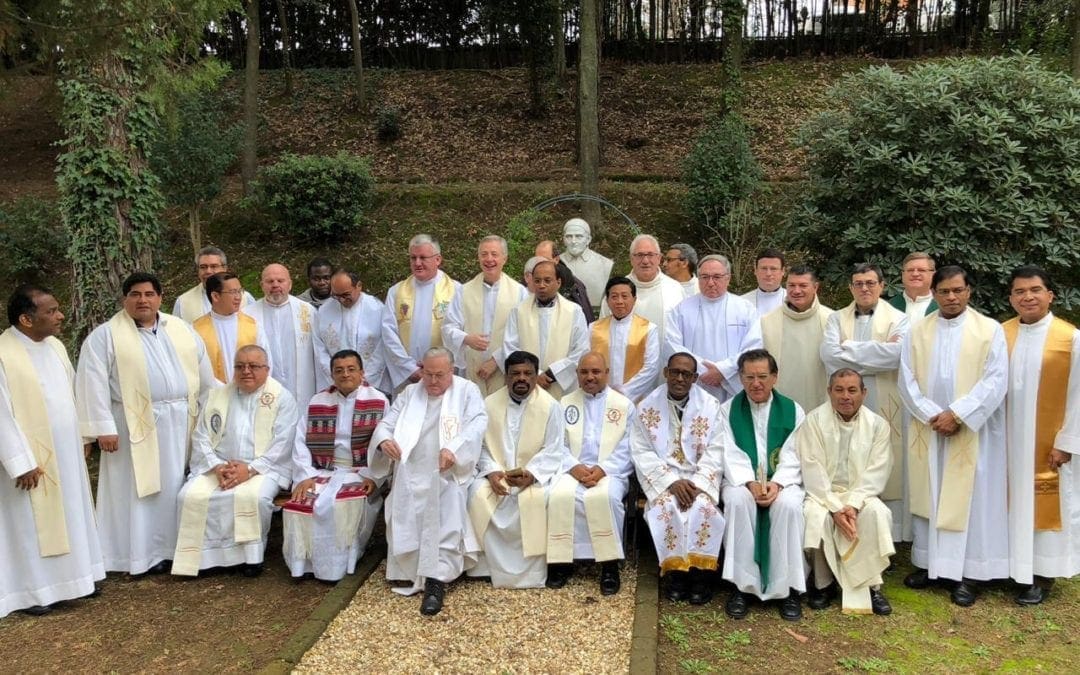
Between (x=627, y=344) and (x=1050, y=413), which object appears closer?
(x=1050, y=413)

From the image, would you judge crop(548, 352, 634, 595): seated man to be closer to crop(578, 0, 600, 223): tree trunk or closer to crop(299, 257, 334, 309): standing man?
crop(299, 257, 334, 309): standing man

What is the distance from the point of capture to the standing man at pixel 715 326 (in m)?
6.79

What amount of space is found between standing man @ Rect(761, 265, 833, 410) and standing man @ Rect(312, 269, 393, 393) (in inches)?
132

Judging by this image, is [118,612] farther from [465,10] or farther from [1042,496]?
[465,10]

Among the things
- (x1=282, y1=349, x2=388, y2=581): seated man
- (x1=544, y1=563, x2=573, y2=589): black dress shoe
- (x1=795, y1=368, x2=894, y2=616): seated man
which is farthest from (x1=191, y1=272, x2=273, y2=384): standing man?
(x1=795, y1=368, x2=894, y2=616): seated man

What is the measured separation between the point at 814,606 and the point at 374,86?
1761 centimetres

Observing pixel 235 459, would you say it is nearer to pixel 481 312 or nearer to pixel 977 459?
pixel 481 312

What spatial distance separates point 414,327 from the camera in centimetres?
787

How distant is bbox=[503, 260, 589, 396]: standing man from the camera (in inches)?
274

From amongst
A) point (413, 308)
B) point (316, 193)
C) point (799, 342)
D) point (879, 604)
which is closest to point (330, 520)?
point (413, 308)

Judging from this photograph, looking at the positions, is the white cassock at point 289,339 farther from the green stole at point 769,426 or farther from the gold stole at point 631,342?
the green stole at point 769,426

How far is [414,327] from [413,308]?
0.17 metres

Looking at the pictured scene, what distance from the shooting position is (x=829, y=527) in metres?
5.60

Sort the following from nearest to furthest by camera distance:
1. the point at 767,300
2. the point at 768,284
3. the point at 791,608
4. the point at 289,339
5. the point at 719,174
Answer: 1. the point at 791,608
2. the point at 768,284
3. the point at 767,300
4. the point at 289,339
5. the point at 719,174
